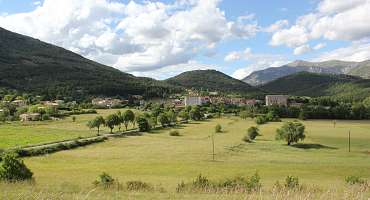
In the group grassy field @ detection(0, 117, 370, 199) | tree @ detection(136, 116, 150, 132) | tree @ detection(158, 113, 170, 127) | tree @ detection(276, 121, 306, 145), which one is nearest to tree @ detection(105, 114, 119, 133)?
tree @ detection(136, 116, 150, 132)

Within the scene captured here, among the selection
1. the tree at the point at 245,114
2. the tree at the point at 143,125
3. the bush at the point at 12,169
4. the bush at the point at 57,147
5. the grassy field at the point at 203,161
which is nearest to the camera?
the bush at the point at 12,169

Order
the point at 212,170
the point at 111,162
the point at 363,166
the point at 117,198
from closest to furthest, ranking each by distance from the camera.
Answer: the point at 117,198, the point at 212,170, the point at 363,166, the point at 111,162

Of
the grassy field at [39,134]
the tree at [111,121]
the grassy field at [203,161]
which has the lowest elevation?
the grassy field at [203,161]

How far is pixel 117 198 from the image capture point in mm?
13719

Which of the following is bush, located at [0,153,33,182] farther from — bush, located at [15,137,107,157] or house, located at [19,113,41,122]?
house, located at [19,113,41,122]

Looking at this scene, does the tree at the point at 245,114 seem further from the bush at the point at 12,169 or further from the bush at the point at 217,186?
the bush at the point at 217,186

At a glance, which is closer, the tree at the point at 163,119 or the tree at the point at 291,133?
the tree at the point at 291,133

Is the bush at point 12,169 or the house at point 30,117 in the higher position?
the house at point 30,117

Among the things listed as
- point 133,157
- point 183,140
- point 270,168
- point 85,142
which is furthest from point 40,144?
point 270,168

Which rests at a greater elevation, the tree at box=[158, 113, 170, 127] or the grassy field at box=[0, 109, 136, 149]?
the tree at box=[158, 113, 170, 127]

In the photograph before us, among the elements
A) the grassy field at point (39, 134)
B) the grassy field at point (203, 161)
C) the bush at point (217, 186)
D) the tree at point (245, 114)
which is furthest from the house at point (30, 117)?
the bush at point (217, 186)

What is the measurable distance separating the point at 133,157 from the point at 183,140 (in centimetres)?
2861

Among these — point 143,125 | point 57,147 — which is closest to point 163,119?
point 143,125

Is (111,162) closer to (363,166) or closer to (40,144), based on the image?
(40,144)
